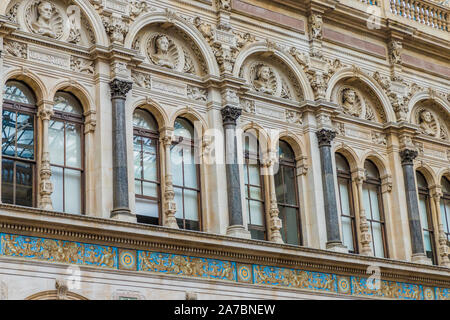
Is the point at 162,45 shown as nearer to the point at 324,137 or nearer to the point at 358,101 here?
the point at 324,137

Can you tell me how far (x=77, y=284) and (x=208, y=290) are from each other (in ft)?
9.97

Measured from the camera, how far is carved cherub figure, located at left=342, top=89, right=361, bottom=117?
26.0 metres

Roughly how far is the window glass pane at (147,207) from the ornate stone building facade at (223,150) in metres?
0.04

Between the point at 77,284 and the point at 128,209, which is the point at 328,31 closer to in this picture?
the point at 128,209

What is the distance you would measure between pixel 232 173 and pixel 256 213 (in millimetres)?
1421

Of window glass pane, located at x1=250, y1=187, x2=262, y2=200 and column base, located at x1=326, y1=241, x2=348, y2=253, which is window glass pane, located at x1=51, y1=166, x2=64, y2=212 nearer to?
window glass pane, located at x1=250, y1=187, x2=262, y2=200

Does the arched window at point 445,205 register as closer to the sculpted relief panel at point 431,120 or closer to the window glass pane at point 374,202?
the sculpted relief panel at point 431,120

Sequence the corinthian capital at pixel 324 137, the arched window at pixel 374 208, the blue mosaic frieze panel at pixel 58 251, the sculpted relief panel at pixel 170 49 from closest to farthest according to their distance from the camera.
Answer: the blue mosaic frieze panel at pixel 58 251 → the sculpted relief panel at pixel 170 49 → the corinthian capital at pixel 324 137 → the arched window at pixel 374 208

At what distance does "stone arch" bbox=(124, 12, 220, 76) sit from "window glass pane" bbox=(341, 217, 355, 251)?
5.06 meters

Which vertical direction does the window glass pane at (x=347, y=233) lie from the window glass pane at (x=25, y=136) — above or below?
below

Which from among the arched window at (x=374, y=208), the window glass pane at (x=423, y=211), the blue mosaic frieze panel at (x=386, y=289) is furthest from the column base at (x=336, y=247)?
the window glass pane at (x=423, y=211)

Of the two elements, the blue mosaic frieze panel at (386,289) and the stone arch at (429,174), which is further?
the stone arch at (429,174)

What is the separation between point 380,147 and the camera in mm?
26281

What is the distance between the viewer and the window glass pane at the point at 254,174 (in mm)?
23578
